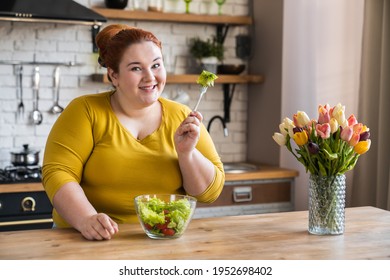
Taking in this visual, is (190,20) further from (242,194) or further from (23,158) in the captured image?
(23,158)

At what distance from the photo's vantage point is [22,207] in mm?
3766

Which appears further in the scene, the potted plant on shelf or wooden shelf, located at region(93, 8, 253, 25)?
the potted plant on shelf

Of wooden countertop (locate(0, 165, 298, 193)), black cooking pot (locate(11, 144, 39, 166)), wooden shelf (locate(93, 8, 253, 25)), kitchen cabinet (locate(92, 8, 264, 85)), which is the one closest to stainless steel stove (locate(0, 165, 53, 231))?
black cooking pot (locate(11, 144, 39, 166))

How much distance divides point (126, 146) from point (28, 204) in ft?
4.88

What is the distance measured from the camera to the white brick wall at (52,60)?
430 cm

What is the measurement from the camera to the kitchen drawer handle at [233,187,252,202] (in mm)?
4246

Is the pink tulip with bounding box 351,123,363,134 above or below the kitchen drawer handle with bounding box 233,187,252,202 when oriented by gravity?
above

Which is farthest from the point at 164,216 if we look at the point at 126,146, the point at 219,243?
the point at 126,146

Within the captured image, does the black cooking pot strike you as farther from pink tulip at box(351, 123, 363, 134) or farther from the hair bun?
pink tulip at box(351, 123, 363, 134)

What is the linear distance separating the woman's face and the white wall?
6.61 ft
